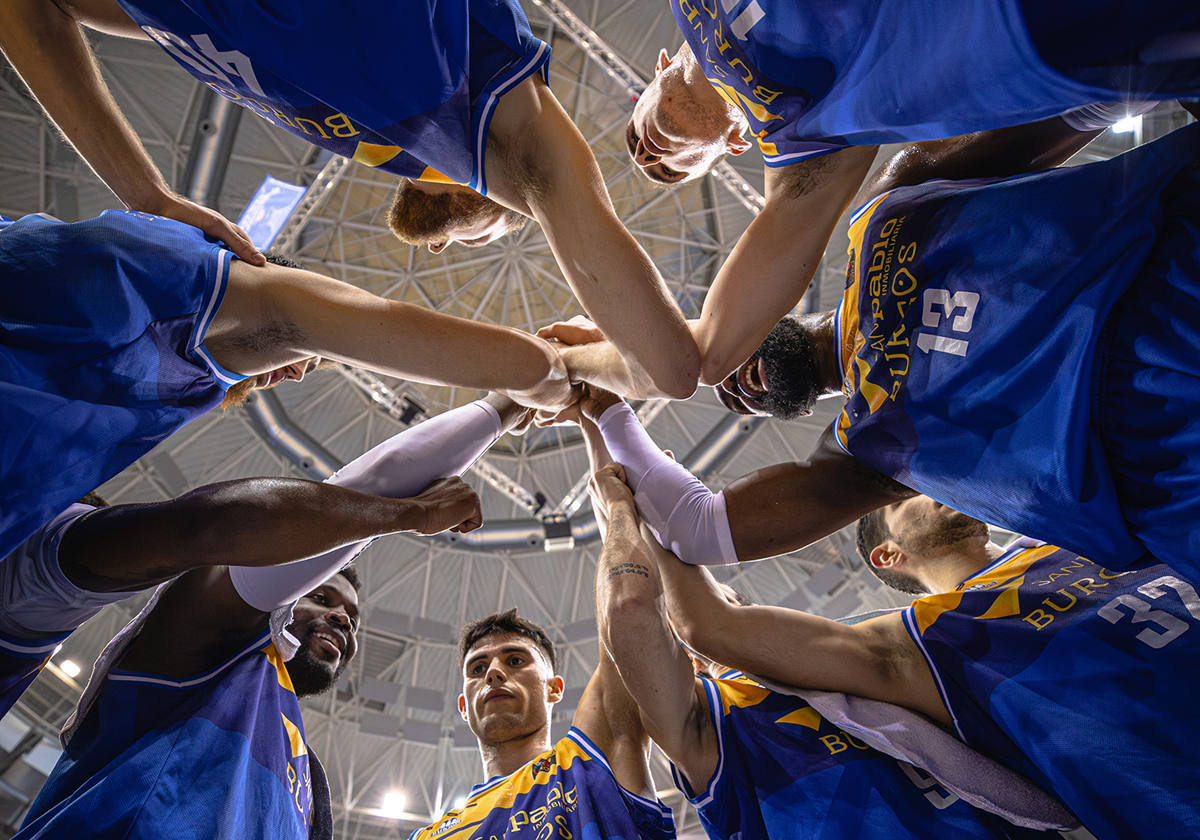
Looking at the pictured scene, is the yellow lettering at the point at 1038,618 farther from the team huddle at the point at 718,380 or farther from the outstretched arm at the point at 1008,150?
the outstretched arm at the point at 1008,150

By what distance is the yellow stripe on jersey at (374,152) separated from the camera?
2715 millimetres

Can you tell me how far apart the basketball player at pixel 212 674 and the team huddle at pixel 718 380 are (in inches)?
0.6

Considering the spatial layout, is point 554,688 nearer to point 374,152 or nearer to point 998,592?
point 998,592

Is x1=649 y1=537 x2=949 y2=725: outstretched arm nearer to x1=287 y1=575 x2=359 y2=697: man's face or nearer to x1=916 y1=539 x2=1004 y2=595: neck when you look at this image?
x1=916 y1=539 x2=1004 y2=595: neck

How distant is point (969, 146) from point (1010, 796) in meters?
2.29

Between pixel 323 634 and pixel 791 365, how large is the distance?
3309 millimetres

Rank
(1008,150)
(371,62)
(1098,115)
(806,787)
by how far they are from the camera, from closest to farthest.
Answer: (1098,115) < (371,62) < (1008,150) < (806,787)

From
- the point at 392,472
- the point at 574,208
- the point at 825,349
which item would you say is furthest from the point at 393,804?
the point at 574,208

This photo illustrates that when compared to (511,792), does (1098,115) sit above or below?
above

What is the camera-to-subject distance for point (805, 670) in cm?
304

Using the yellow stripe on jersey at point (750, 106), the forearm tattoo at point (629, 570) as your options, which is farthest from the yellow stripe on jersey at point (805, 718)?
the yellow stripe on jersey at point (750, 106)

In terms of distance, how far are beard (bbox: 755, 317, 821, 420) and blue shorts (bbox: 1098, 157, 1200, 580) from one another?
190cm

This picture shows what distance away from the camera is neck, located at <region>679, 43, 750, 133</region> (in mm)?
3845

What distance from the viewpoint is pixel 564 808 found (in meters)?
3.51
